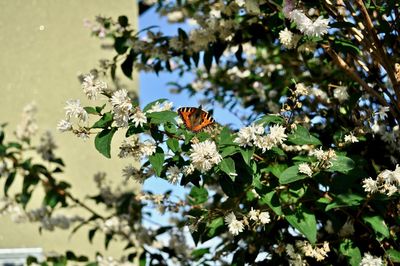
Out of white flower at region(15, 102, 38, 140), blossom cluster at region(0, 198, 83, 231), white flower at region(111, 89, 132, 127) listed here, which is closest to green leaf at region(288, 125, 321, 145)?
white flower at region(111, 89, 132, 127)

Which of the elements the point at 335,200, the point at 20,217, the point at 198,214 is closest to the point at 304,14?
the point at 335,200

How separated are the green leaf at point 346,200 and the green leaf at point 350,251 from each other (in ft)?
0.50

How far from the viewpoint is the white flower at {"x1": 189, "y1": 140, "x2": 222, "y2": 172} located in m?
1.13

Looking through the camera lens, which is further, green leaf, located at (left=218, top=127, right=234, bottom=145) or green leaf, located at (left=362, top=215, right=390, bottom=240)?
green leaf, located at (left=362, top=215, right=390, bottom=240)

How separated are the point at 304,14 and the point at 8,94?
7.94 feet

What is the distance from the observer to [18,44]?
347 centimetres

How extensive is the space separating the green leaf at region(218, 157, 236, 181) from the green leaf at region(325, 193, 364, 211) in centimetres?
31

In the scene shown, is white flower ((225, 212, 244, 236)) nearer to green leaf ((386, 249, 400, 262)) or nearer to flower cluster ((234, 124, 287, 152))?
flower cluster ((234, 124, 287, 152))

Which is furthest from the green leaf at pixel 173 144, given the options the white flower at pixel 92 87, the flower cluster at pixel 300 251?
the flower cluster at pixel 300 251

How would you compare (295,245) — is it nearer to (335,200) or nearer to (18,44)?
(335,200)

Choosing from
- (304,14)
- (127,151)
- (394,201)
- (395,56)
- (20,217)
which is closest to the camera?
(127,151)

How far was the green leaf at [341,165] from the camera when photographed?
1.25 metres

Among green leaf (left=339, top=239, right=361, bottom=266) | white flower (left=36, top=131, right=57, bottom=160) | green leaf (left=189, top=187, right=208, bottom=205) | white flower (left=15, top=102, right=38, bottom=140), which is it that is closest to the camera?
green leaf (left=339, top=239, right=361, bottom=266)

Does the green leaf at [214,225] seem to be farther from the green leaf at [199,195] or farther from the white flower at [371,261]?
the white flower at [371,261]
